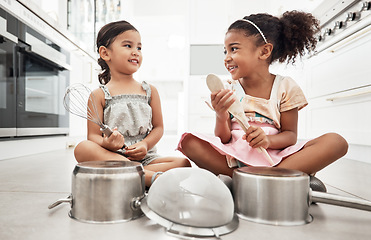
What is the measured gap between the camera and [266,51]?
74 centimetres

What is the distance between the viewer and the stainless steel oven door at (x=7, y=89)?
1.13 metres

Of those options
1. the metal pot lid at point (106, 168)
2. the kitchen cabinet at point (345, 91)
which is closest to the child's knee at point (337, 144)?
the metal pot lid at point (106, 168)

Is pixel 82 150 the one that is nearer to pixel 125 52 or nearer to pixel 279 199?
pixel 125 52

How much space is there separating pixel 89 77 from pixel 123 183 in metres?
1.72

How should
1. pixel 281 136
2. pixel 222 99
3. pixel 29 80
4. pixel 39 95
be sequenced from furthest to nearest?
pixel 39 95 → pixel 29 80 → pixel 281 136 → pixel 222 99

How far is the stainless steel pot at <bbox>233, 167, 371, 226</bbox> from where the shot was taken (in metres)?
0.46

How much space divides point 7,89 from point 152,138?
789mm

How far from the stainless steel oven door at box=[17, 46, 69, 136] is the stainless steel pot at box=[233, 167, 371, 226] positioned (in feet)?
3.87

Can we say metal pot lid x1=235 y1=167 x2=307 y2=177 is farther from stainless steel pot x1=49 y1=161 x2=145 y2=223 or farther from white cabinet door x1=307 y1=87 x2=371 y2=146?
white cabinet door x1=307 y1=87 x2=371 y2=146

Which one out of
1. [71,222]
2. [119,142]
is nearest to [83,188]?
[71,222]

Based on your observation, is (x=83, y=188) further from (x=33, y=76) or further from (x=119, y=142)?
(x=33, y=76)

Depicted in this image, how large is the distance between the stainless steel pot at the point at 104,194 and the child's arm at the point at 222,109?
26 cm

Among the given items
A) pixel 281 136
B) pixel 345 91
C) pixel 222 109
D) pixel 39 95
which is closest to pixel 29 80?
pixel 39 95

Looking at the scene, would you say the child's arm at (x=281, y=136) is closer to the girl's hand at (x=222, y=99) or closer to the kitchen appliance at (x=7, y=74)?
the girl's hand at (x=222, y=99)
